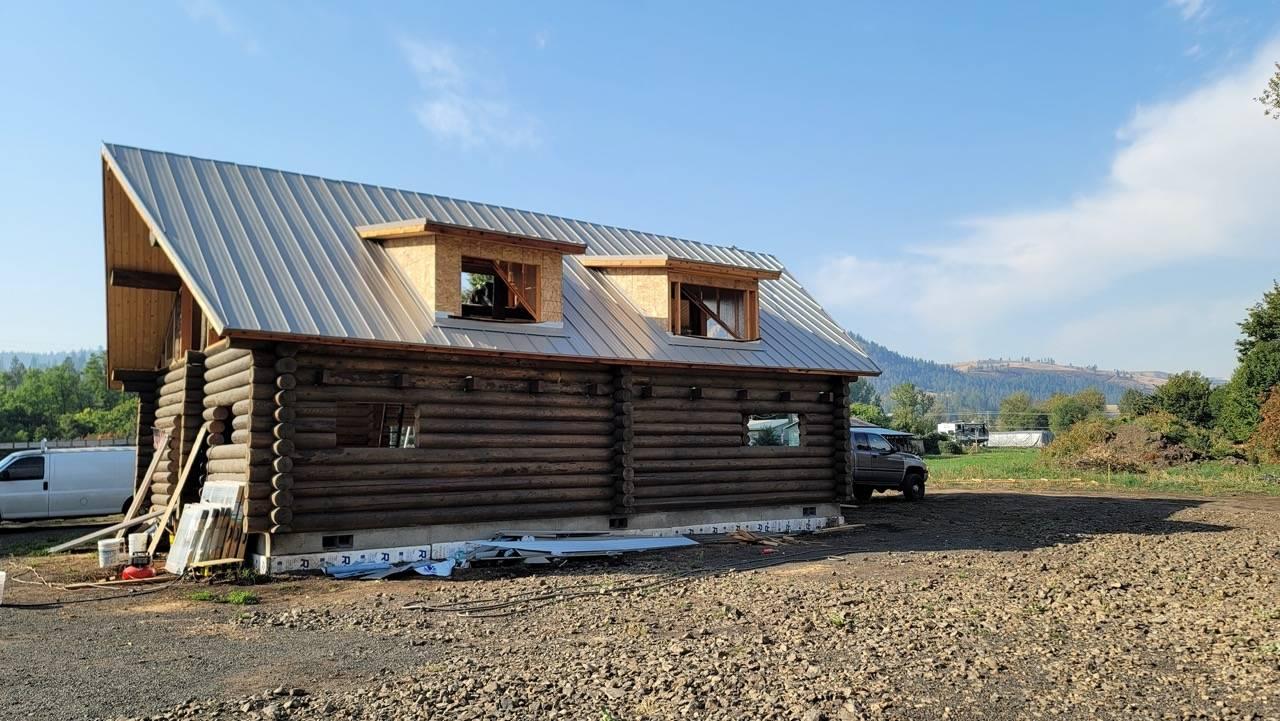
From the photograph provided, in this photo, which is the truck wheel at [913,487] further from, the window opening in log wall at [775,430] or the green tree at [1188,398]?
the green tree at [1188,398]

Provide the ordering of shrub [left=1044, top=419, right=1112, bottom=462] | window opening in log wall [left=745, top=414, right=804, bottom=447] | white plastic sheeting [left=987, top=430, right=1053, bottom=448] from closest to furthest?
window opening in log wall [left=745, top=414, right=804, bottom=447] < shrub [left=1044, top=419, right=1112, bottom=462] < white plastic sheeting [left=987, top=430, right=1053, bottom=448]

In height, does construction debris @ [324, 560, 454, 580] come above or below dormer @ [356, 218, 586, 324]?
below

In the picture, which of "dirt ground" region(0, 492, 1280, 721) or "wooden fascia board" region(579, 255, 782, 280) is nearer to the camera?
"dirt ground" region(0, 492, 1280, 721)

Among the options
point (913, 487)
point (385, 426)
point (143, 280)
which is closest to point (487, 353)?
point (385, 426)

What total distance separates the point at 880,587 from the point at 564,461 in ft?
20.6

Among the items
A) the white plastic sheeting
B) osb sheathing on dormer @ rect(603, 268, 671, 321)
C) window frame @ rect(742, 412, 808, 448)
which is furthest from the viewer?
the white plastic sheeting

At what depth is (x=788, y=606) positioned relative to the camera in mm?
10477

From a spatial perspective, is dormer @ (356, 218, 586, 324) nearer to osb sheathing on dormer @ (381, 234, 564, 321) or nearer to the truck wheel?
osb sheathing on dormer @ (381, 234, 564, 321)

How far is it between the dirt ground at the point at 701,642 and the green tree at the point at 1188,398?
45.5m

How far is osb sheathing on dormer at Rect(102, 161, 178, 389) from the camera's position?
16188 mm

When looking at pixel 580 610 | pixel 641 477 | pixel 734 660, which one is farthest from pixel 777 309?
pixel 734 660

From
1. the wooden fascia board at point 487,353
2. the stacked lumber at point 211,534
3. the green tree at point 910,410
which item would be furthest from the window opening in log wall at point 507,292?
the green tree at point 910,410

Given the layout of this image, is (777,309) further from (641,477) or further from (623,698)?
(623,698)

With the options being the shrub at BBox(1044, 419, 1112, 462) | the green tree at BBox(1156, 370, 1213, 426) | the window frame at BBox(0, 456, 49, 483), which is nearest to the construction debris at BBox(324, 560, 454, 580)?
the window frame at BBox(0, 456, 49, 483)
